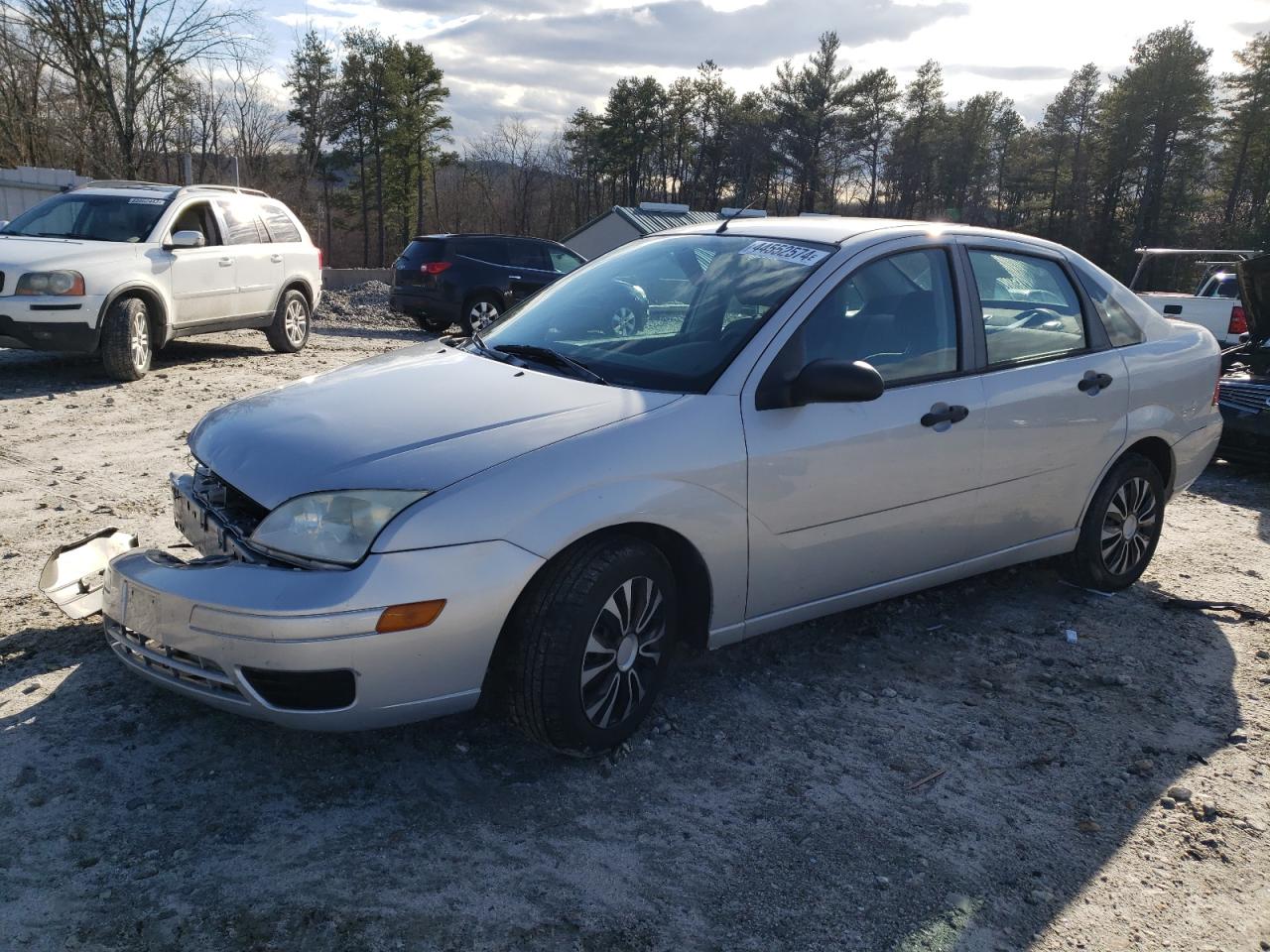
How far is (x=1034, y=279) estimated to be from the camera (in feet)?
15.2

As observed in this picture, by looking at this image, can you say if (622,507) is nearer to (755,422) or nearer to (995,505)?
(755,422)

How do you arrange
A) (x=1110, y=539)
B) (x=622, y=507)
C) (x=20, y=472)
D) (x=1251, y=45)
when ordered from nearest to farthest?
(x=622, y=507) → (x=1110, y=539) → (x=20, y=472) → (x=1251, y=45)

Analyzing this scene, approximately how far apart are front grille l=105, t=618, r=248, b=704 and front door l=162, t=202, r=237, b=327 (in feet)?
25.0

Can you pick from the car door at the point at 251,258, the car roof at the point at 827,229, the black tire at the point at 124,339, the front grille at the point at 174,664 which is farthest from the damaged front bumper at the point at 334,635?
the car door at the point at 251,258

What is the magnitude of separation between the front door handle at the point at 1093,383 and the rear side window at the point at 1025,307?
14 cm

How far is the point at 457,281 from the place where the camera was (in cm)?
1583

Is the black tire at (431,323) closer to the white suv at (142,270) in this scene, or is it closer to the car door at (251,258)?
the white suv at (142,270)

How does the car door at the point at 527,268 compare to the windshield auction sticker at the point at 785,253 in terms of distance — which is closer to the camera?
the windshield auction sticker at the point at 785,253

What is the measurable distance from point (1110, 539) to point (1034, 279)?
1395mm

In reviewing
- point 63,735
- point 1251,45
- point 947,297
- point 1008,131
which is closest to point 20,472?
point 63,735

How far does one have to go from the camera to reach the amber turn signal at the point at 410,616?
2.73 m

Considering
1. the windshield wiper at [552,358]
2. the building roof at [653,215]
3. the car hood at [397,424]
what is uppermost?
the building roof at [653,215]

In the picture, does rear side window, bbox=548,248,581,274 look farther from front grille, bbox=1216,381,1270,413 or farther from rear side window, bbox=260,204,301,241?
front grille, bbox=1216,381,1270,413

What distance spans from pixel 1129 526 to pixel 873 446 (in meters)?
2.14
